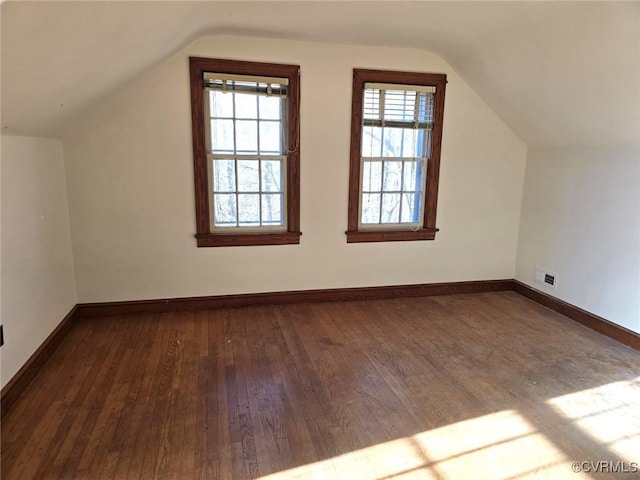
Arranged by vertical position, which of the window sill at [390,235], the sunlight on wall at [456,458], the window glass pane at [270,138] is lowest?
the sunlight on wall at [456,458]

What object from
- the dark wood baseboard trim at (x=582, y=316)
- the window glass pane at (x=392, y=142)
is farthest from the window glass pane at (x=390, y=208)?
the dark wood baseboard trim at (x=582, y=316)

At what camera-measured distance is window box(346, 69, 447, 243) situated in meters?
3.86

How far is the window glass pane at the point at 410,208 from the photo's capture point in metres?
4.21

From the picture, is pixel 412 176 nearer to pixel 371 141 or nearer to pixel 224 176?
pixel 371 141

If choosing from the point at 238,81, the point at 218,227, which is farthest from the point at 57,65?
the point at 218,227

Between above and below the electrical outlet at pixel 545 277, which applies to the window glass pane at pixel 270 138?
above

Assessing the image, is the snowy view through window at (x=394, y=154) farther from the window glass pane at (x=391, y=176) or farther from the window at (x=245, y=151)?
the window at (x=245, y=151)

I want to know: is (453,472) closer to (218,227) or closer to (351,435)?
(351,435)

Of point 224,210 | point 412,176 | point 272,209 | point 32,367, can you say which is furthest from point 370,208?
point 32,367

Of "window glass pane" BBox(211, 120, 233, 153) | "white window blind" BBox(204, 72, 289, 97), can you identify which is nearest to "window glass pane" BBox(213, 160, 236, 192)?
"window glass pane" BBox(211, 120, 233, 153)

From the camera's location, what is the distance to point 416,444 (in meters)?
2.05

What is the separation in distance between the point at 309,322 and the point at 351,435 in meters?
1.51

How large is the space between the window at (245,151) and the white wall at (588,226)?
8.27ft

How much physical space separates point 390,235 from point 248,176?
1545 mm
